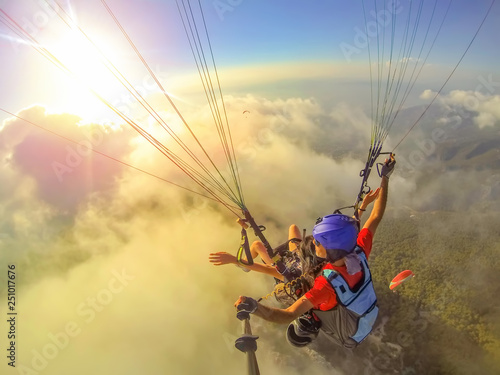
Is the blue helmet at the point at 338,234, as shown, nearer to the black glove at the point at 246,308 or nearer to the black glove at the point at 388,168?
the black glove at the point at 246,308

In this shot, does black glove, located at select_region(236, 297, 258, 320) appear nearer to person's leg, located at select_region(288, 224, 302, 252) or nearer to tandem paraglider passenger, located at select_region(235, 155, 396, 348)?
tandem paraglider passenger, located at select_region(235, 155, 396, 348)

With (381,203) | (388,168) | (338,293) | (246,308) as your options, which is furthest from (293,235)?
(246,308)

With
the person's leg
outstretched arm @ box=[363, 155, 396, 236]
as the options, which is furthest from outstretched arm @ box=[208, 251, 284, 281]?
outstretched arm @ box=[363, 155, 396, 236]

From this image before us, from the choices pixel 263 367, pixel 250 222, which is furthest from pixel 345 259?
pixel 263 367

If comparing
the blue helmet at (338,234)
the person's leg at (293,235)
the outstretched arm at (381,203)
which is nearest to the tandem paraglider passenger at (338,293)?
the blue helmet at (338,234)

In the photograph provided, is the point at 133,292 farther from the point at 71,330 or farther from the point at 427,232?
the point at 427,232

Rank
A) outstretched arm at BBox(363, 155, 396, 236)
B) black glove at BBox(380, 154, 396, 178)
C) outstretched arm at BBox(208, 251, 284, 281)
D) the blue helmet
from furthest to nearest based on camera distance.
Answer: black glove at BBox(380, 154, 396, 178)
outstretched arm at BBox(363, 155, 396, 236)
outstretched arm at BBox(208, 251, 284, 281)
the blue helmet
